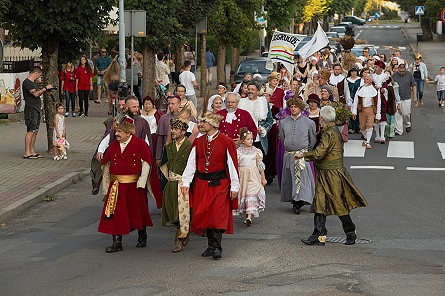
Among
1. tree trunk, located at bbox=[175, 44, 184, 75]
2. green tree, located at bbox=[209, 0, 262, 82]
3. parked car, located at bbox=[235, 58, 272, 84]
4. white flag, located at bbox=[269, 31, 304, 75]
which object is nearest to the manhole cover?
white flag, located at bbox=[269, 31, 304, 75]

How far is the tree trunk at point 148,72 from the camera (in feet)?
102

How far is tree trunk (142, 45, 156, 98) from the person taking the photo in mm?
30984

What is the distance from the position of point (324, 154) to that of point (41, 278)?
11.8 feet

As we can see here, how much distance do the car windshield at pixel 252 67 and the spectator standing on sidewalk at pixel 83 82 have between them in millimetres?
8205

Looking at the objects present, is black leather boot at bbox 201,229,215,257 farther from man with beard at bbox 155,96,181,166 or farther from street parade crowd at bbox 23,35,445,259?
man with beard at bbox 155,96,181,166

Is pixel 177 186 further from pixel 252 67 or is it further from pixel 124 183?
pixel 252 67

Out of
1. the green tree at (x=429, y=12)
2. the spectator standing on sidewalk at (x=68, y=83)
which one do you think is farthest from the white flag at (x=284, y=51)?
the green tree at (x=429, y=12)

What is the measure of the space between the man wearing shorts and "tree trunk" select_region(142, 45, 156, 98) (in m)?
10.6

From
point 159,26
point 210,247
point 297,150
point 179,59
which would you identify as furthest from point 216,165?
point 179,59

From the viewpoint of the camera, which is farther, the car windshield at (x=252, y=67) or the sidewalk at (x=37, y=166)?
the car windshield at (x=252, y=67)

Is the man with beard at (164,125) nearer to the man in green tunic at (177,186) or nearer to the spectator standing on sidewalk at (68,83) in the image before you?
the man in green tunic at (177,186)

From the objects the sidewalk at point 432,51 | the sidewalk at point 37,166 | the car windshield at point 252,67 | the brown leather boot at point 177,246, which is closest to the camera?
the brown leather boot at point 177,246

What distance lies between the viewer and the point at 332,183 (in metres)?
12.3

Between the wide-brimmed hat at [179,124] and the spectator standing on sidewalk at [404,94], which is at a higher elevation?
the wide-brimmed hat at [179,124]
